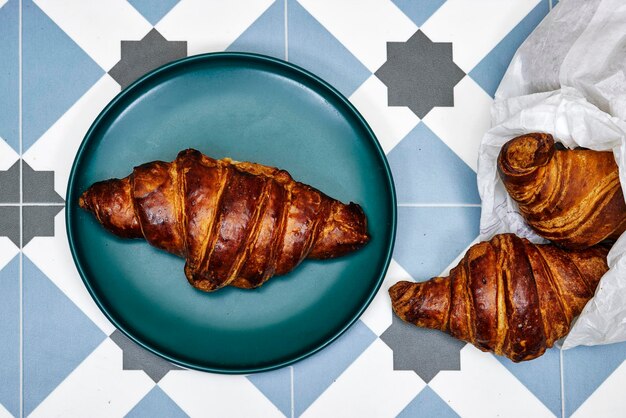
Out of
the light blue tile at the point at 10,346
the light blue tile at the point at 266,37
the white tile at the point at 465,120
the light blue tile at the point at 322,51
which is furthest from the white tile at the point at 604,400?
the light blue tile at the point at 10,346

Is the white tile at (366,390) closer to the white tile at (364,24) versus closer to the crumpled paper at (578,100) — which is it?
the crumpled paper at (578,100)

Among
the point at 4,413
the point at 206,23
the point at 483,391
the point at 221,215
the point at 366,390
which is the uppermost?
the point at 206,23

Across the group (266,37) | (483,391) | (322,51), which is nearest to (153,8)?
(266,37)

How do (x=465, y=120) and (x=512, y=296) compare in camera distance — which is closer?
(x=512, y=296)

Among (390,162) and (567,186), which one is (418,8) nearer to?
(390,162)

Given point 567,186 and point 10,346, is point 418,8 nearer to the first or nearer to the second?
point 567,186

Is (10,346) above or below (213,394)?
above
